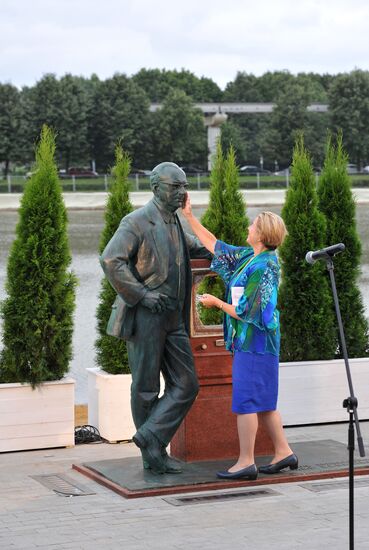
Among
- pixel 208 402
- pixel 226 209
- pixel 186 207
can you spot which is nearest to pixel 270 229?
pixel 186 207

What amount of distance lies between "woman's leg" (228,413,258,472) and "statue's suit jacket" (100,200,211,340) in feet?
2.90

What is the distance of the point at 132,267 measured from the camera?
24.2 ft

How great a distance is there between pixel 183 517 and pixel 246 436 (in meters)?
0.92

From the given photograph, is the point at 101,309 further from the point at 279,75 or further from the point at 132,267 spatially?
the point at 279,75

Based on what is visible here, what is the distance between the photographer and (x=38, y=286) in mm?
8828

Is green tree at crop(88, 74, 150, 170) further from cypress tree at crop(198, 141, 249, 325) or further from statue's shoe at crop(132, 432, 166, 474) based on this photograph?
statue's shoe at crop(132, 432, 166, 474)

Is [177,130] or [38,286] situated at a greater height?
[177,130]

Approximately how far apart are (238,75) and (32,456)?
96.5 metres

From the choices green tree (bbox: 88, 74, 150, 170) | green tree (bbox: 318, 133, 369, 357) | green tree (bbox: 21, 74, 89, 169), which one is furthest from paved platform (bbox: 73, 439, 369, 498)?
green tree (bbox: 88, 74, 150, 170)

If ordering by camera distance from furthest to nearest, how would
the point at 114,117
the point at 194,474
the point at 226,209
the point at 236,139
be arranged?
the point at 236,139, the point at 114,117, the point at 226,209, the point at 194,474

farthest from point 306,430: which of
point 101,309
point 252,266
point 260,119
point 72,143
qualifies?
point 260,119

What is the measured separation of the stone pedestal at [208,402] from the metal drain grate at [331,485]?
725 millimetres

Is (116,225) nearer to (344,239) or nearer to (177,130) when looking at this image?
(344,239)

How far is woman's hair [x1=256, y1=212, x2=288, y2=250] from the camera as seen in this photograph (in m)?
7.32
